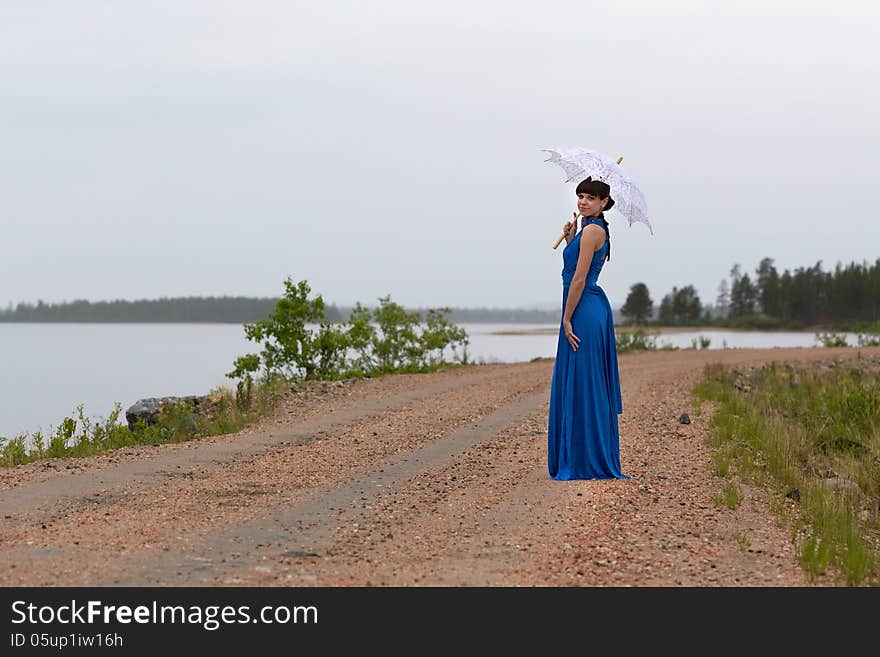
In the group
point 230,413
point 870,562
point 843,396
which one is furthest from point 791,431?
point 230,413

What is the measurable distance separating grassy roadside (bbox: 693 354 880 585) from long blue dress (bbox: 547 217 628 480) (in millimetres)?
1299

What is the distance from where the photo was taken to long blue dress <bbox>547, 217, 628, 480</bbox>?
30.2 feet

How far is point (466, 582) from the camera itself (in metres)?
5.66

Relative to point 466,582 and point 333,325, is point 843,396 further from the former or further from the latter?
point 466,582

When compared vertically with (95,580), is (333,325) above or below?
above

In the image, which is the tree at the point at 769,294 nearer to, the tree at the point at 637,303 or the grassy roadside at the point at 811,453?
the tree at the point at 637,303

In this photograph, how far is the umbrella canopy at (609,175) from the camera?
9.07 metres

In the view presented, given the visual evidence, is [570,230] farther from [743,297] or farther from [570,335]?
[743,297]

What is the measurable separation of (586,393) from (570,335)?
619 mm

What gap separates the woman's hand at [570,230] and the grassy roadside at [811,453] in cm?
288

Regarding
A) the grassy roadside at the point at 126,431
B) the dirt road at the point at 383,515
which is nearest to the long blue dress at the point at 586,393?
the dirt road at the point at 383,515

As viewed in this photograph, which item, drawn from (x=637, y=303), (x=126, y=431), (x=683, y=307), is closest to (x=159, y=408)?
(x=126, y=431)

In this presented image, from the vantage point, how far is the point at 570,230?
364 inches

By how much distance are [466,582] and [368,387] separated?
12903mm
